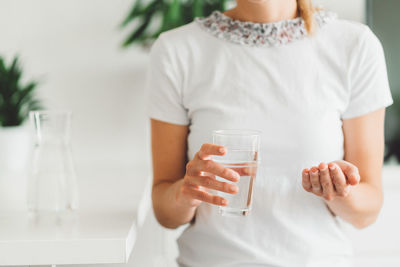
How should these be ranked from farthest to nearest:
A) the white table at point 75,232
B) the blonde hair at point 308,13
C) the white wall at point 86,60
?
the white wall at point 86,60 < the blonde hair at point 308,13 < the white table at point 75,232

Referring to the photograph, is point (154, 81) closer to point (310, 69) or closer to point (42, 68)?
point (310, 69)

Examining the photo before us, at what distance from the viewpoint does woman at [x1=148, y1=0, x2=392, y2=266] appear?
108cm

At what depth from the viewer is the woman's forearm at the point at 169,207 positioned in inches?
41.5

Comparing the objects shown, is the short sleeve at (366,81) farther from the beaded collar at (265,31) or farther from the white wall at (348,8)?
the white wall at (348,8)

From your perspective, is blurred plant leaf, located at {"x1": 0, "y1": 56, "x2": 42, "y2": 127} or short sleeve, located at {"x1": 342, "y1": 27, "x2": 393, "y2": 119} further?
blurred plant leaf, located at {"x1": 0, "y1": 56, "x2": 42, "y2": 127}

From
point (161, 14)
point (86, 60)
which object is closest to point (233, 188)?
point (161, 14)

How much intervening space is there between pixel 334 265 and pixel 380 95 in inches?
15.0

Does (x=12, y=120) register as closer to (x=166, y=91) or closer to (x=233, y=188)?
(x=166, y=91)

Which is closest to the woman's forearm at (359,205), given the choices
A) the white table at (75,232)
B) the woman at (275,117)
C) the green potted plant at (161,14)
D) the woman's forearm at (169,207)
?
the woman at (275,117)

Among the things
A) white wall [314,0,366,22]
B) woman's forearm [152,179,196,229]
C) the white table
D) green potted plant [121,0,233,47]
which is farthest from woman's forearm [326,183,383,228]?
white wall [314,0,366,22]

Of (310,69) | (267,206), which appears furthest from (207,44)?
(267,206)

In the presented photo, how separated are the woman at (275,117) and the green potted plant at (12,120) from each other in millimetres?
935

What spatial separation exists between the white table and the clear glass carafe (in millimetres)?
30

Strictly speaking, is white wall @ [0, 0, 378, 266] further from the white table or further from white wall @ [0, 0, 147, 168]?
the white table
